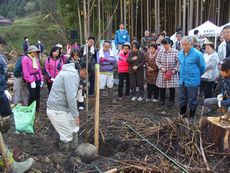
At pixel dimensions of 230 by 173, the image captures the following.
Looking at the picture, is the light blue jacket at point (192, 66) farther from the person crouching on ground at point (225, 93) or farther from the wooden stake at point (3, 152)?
the wooden stake at point (3, 152)

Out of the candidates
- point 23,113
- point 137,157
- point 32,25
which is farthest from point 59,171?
point 32,25

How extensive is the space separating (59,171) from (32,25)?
117ft

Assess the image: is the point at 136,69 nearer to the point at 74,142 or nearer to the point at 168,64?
the point at 168,64

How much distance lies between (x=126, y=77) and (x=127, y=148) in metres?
3.92

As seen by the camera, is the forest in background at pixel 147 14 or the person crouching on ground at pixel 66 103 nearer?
the person crouching on ground at pixel 66 103

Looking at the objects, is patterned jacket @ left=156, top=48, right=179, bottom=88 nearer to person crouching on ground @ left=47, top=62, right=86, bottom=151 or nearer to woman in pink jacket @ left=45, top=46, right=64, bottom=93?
woman in pink jacket @ left=45, top=46, right=64, bottom=93

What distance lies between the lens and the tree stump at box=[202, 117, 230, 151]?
4.60 m

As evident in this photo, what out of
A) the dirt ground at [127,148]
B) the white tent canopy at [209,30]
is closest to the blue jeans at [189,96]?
the dirt ground at [127,148]

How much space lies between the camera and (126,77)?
882cm

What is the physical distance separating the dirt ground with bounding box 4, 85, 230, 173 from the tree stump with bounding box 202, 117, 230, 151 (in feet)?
A: 0.32

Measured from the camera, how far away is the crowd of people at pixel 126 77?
4.61m

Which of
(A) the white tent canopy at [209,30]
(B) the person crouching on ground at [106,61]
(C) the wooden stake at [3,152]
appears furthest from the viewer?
(A) the white tent canopy at [209,30]

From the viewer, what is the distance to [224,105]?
4770 millimetres

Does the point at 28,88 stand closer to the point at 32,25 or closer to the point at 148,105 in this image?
the point at 148,105
